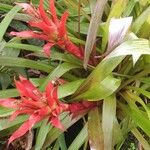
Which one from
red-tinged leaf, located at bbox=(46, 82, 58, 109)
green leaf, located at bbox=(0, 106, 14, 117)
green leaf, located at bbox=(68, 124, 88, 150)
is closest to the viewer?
red-tinged leaf, located at bbox=(46, 82, 58, 109)

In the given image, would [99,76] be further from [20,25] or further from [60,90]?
[20,25]

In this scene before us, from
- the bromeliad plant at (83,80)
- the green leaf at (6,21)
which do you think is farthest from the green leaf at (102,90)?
the green leaf at (6,21)

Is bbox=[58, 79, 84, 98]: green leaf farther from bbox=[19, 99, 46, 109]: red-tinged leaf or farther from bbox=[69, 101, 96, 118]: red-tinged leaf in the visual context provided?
bbox=[19, 99, 46, 109]: red-tinged leaf

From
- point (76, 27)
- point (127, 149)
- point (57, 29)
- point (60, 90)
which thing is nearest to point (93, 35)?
point (57, 29)

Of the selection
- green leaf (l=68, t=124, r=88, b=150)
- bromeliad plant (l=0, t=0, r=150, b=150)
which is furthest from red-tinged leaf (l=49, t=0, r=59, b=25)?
green leaf (l=68, t=124, r=88, b=150)

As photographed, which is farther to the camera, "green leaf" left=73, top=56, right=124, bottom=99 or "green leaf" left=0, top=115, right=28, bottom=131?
"green leaf" left=0, top=115, right=28, bottom=131

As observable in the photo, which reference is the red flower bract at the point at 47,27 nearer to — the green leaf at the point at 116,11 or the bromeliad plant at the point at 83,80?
the bromeliad plant at the point at 83,80
